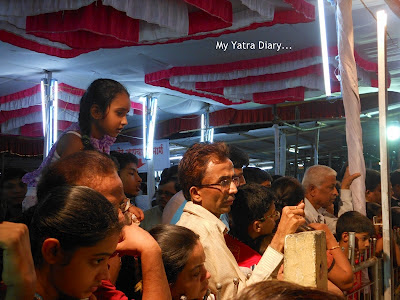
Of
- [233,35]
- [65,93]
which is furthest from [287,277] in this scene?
[65,93]

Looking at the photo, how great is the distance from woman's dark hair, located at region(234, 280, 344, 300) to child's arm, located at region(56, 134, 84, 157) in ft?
6.64

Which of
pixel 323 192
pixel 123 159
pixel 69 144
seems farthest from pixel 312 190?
pixel 69 144

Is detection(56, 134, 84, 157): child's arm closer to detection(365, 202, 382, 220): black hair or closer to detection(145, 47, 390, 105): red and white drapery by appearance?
detection(365, 202, 382, 220): black hair

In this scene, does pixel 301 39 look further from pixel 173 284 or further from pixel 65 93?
pixel 173 284

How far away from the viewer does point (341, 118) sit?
9430 mm

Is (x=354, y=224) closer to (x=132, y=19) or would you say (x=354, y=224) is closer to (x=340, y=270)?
(x=340, y=270)

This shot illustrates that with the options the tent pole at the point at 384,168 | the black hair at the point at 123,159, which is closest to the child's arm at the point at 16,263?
the black hair at the point at 123,159

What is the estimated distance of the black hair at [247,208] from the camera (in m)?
3.00

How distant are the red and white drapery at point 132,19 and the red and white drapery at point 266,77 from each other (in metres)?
1.77

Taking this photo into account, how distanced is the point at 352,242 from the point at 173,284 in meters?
1.54

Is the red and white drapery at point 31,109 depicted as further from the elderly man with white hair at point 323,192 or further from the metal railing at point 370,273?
the metal railing at point 370,273

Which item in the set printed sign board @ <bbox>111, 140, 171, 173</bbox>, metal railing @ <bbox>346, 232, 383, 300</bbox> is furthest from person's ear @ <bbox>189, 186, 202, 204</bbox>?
printed sign board @ <bbox>111, 140, 171, 173</bbox>

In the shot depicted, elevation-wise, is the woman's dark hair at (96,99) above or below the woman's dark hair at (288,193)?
above

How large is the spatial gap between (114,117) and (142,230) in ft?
4.06
